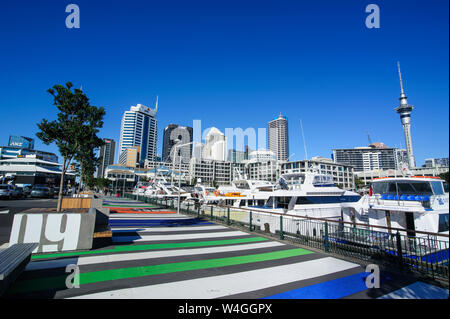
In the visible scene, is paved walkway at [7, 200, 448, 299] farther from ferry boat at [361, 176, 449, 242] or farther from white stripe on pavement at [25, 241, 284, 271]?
ferry boat at [361, 176, 449, 242]

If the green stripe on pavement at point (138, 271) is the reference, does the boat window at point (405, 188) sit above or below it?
above

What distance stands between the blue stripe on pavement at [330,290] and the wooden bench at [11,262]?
14.6 ft

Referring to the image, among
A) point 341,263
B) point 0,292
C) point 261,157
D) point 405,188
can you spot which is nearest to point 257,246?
point 341,263

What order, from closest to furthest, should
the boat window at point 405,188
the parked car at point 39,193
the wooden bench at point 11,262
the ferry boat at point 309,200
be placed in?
1. the wooden bench at point 11,262
2. the boat window at point 405,188
3. the ferry boat at point 309,200
4. the parked car at point 39,193

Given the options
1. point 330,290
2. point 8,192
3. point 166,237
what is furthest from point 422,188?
point 8,192

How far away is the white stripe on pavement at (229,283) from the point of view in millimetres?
4125

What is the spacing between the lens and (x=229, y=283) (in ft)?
15.9

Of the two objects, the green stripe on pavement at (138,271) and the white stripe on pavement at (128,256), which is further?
the white stripe on pavement at (128,256)

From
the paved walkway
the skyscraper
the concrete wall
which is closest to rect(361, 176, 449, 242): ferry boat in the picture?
the paved walkway

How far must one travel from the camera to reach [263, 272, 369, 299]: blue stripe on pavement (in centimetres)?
429

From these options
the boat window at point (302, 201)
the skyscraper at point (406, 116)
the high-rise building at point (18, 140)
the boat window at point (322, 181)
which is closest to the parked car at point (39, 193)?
the boat window at point (302, 201)

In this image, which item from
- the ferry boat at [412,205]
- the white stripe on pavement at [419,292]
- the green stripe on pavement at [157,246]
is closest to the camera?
the white stripe on pavement at [419,292]

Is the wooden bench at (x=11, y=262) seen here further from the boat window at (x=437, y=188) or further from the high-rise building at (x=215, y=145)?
the high-rise building at (x=215, y=145)

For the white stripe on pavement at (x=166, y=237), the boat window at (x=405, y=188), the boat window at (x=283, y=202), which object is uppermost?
the boat window at (x=405, y=188)
